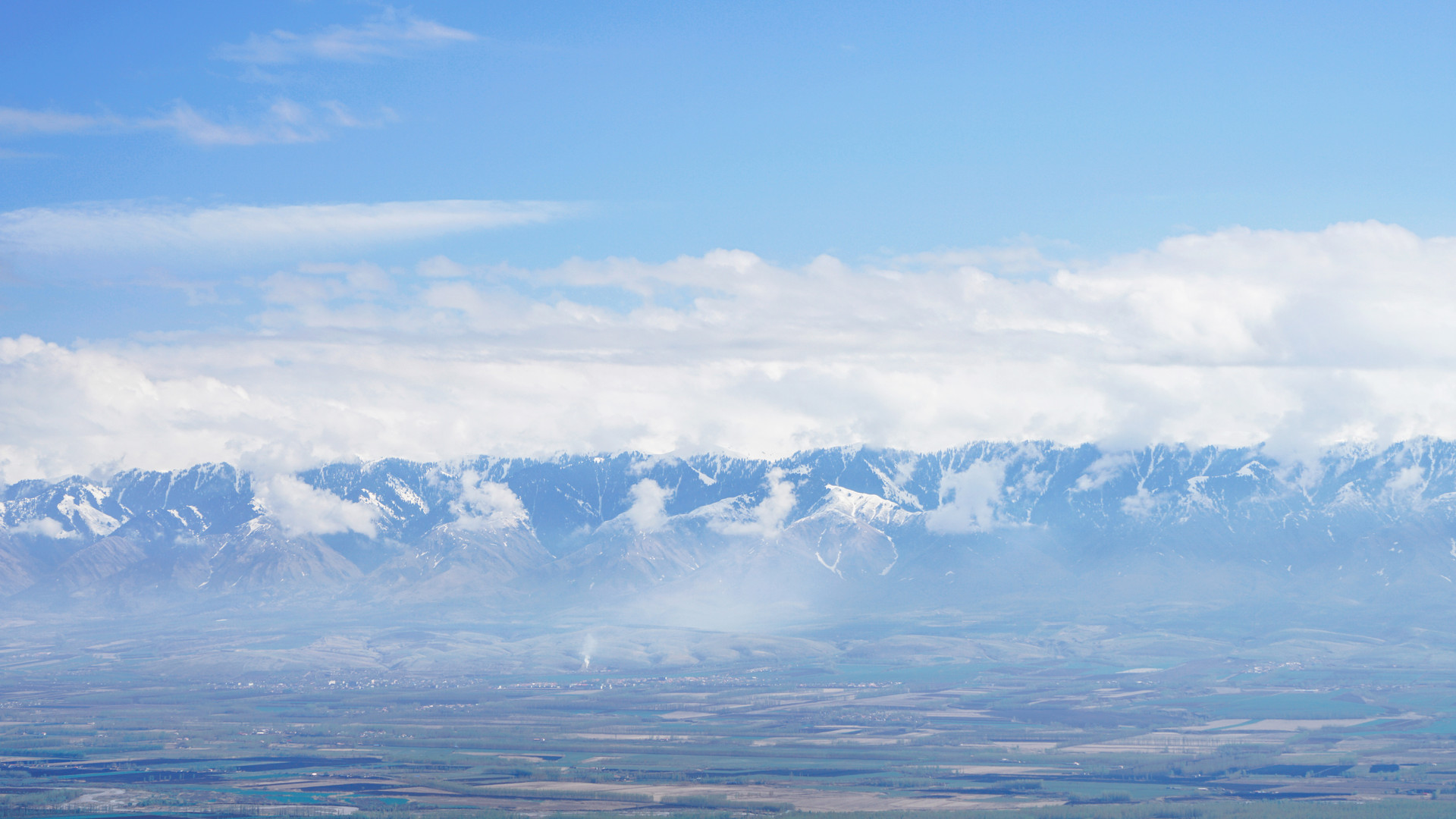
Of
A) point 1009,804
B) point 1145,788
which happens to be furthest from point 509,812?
point 1145,788

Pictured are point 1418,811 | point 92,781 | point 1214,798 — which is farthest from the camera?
point 92,781

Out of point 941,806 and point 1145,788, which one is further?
point 1145,788

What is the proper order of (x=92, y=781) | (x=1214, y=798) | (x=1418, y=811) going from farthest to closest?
(x=92, y=781) < (x=1214, y=798) < (x=1418, y=811)

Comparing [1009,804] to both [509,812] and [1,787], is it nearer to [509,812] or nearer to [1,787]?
[509,812]

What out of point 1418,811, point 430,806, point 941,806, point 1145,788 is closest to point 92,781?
point 430,806

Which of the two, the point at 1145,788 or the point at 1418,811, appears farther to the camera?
the point at 1145,788

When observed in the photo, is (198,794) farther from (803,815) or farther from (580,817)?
(803,815)

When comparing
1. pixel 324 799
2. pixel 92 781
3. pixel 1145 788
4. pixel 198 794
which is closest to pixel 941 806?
pixel 1145 788

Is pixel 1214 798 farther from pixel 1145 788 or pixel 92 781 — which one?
pixel 92 781
